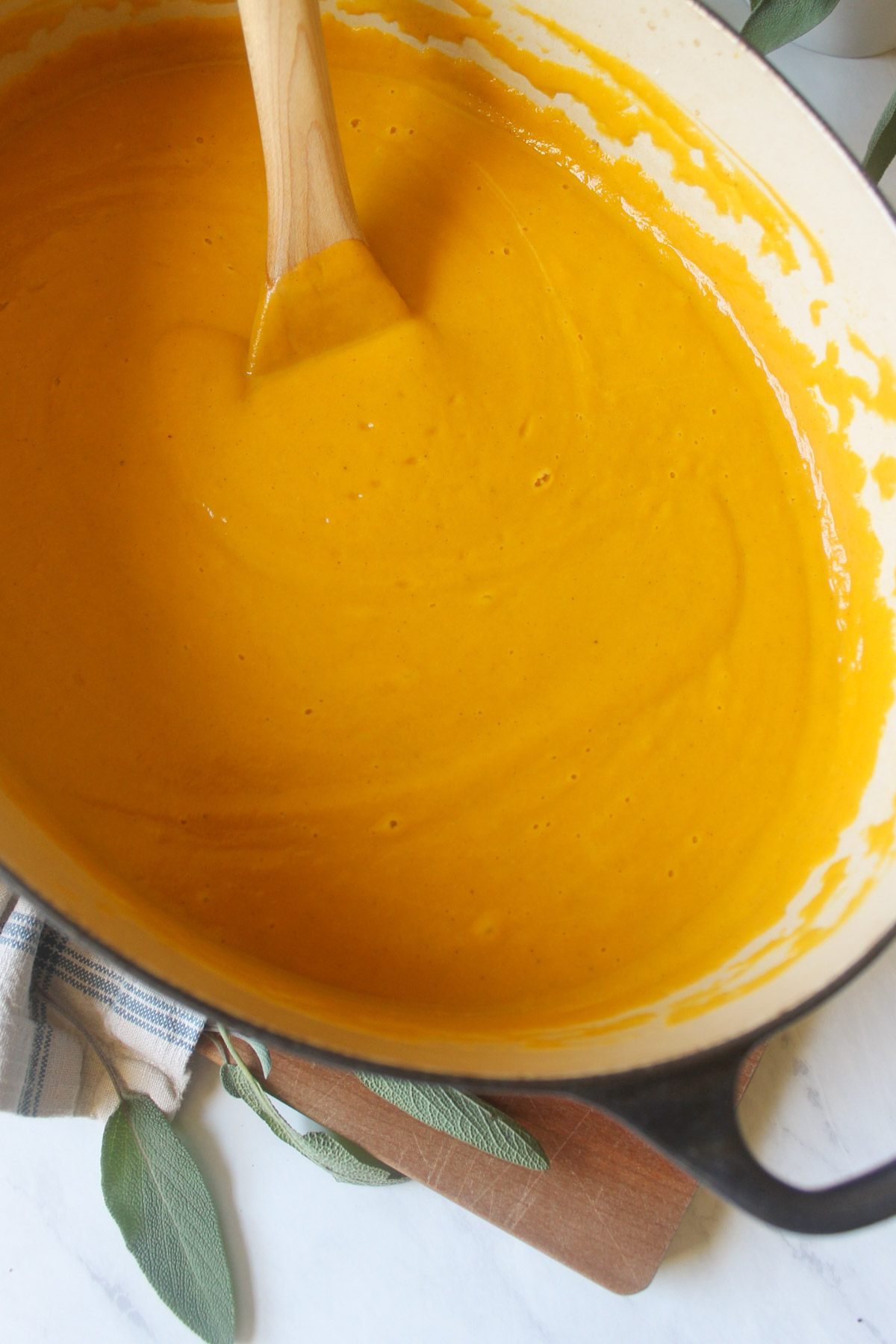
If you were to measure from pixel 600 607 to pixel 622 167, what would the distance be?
644mm

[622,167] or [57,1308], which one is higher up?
[622,167]

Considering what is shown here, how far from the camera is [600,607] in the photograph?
125 centimetres

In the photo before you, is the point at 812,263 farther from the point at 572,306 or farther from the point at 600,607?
the point at 600,607

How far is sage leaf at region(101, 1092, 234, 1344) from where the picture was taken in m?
1.09

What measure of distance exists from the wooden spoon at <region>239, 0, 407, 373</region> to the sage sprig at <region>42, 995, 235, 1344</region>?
0.84 m

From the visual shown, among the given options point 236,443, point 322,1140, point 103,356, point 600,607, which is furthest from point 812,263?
point 322,1140

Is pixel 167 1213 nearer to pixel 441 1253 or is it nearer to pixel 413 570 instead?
pixel 441 1253

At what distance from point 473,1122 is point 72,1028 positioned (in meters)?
0.44

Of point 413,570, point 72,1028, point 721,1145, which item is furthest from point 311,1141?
point 413,570

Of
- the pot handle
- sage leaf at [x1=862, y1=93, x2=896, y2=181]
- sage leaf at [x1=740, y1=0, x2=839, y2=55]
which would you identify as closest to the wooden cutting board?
the pot handle

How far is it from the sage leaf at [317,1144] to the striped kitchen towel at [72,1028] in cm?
7

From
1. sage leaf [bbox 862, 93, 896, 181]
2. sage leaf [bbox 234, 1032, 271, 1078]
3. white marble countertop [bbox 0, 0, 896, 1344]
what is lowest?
white marble countertop [bbox 0, 0, 896, 1344]

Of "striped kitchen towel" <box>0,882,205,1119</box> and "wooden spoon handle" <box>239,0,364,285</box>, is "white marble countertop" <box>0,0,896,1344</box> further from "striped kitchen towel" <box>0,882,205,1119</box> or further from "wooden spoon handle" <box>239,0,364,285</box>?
"wooden spoon handle" <box>239,0,364,285</box>

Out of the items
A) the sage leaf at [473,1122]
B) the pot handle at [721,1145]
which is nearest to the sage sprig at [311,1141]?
the sage leaf at [473,1122]
